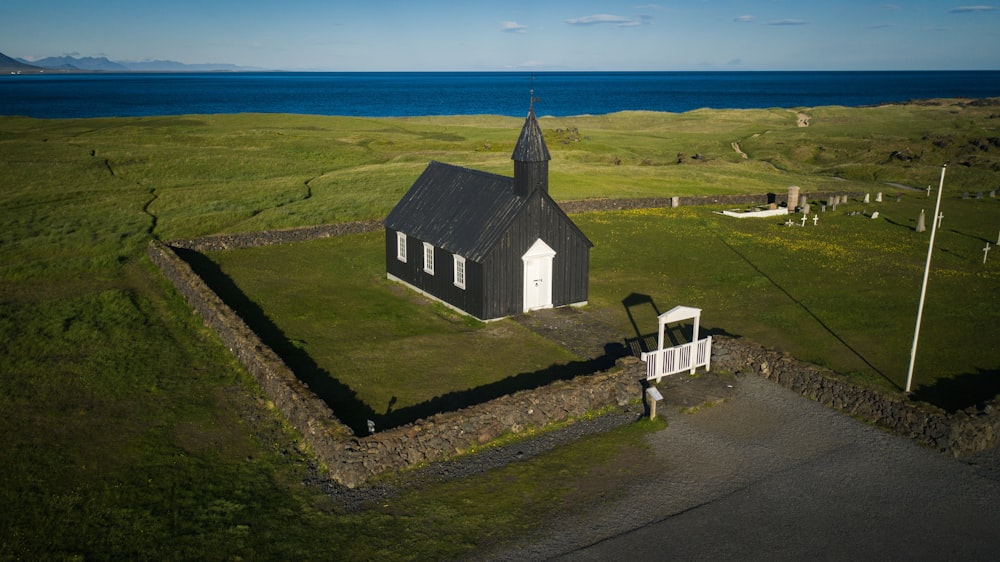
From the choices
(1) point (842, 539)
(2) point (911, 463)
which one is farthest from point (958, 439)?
(1) point (842, 539)

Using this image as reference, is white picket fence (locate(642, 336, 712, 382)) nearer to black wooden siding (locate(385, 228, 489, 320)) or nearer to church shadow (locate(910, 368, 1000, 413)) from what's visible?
church shadow (locate(910, 368, 1000, 413))

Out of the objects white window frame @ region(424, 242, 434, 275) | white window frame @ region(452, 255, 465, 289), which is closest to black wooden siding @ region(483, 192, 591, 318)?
white window frame @ region(452, 255, 465, 289)

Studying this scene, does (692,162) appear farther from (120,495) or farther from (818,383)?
(120,495)

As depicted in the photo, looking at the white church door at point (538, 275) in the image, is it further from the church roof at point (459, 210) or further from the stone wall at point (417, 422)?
the stone wall at point (417, 422)

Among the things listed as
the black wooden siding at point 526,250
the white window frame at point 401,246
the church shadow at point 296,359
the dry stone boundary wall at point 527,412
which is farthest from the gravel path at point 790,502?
the white window frame at point 401,246

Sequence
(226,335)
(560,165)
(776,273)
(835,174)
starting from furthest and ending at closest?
(835,174) → (560,165) → (776,273) → (226,335)

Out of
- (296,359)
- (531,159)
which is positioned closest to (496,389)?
(296,359)
